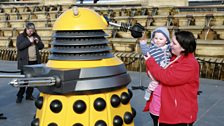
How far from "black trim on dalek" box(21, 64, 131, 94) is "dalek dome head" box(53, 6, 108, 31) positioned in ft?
1.11

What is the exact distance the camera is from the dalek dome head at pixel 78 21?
303cm

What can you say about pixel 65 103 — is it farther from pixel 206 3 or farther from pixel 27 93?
pixel 206 3

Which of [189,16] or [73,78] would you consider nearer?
[73,78]

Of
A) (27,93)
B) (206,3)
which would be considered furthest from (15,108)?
(206,3)

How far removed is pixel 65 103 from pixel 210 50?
881cm

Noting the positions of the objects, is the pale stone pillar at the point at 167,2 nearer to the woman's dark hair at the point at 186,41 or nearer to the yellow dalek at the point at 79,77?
the woman's dark hair at the point at 186,41

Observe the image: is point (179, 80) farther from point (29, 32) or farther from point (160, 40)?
point (29, 32)

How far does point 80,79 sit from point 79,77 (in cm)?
2

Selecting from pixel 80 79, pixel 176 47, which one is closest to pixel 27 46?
pixel 176 47

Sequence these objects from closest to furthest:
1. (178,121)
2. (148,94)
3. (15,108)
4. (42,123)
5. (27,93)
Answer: (42,123) → (178,121) → (148,94) → (15,108) → (27,93)

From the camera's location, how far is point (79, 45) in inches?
120

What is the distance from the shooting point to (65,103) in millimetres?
3029

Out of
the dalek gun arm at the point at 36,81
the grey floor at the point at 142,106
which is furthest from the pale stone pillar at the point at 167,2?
the dalek gun arm at the point at 36,81

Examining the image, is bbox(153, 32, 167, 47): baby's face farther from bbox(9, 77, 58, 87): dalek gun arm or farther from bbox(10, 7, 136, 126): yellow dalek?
bbox(9, 77, 58, 87): dalek gun arm
